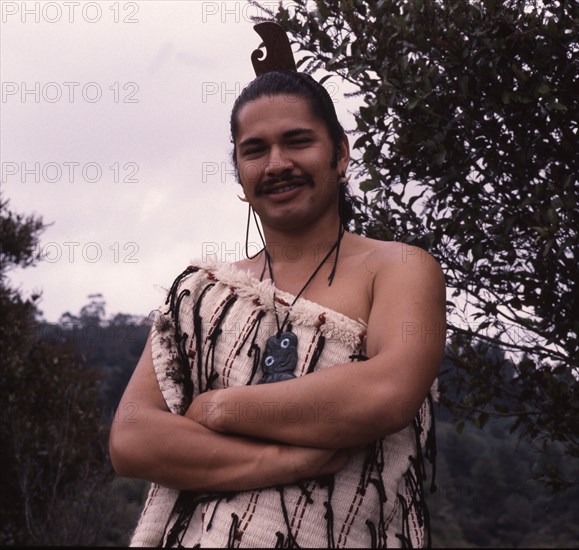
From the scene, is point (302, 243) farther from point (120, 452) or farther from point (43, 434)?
point (43, 434)

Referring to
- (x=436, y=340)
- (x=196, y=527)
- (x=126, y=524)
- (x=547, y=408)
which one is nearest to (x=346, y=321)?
(x=436, y=340)

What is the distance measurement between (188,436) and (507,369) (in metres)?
1.96

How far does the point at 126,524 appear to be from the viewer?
12.2 m

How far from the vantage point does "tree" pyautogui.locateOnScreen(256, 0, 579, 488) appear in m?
2.74

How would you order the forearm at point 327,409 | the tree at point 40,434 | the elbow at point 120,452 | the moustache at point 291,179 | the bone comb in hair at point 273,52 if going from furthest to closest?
1. the tree at point 40,434
2. the bone comb in hair at point 273,52
3. the moustache at point 291,179
4. the elbow at point 120,452
5. the forearm at point 327,409

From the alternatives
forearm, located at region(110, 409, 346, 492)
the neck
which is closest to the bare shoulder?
the neck

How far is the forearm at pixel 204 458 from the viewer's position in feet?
6.37

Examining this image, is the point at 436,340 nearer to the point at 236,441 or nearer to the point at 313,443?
the point at 313,443

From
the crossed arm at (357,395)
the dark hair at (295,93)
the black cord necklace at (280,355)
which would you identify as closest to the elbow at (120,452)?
the crossed arm at (357,395)

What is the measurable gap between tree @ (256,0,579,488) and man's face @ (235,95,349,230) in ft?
2.13

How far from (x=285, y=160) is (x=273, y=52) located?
0.49m

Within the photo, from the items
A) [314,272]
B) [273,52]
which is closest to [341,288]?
[314,272]

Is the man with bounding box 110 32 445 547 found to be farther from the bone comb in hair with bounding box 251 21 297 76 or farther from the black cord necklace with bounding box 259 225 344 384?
the bone comb in hair with bounding box 251 21 297 76

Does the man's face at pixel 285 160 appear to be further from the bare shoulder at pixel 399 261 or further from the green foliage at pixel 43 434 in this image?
the green foliage at pixel 43 434
